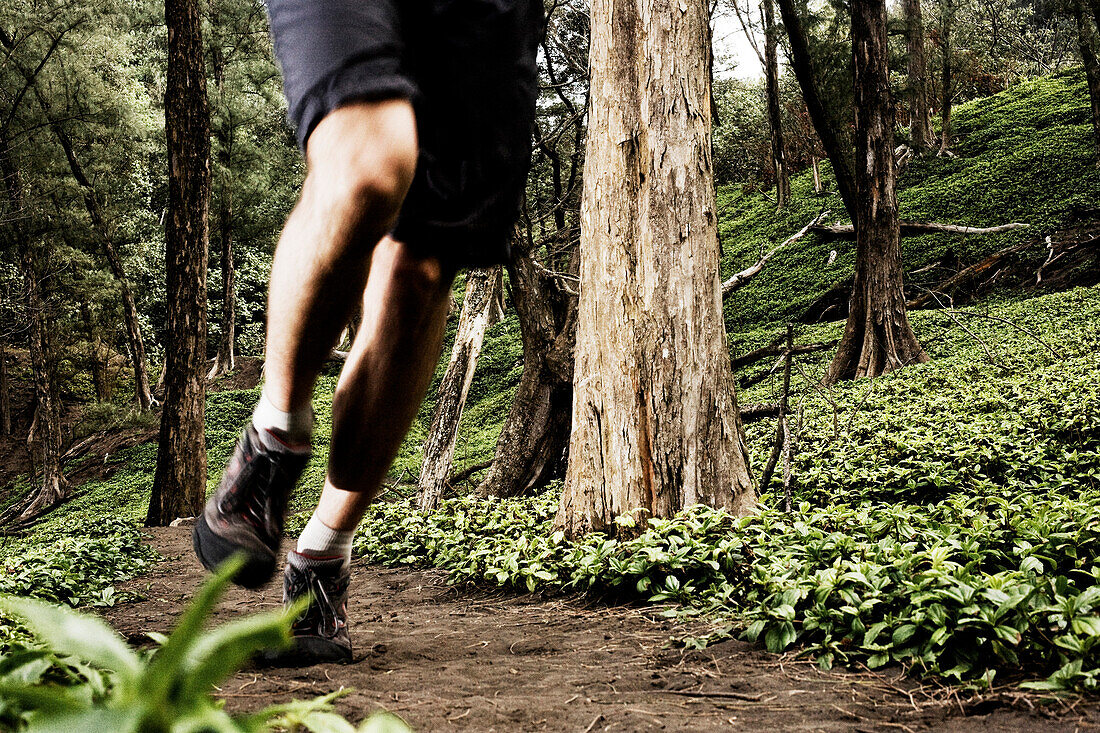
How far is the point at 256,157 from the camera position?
20.2 meters

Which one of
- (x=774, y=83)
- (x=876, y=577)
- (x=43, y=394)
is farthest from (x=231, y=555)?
(x=774, y=83)

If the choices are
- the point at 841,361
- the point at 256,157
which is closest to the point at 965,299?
the point at 841,361

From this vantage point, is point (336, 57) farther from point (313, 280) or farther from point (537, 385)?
point (537, 385)

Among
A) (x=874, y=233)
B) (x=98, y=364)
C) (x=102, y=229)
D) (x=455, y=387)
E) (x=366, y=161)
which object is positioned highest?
(x=102, y=229)

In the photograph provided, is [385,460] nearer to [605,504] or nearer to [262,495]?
[262,495]

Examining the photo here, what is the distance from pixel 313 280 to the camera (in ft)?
4.21

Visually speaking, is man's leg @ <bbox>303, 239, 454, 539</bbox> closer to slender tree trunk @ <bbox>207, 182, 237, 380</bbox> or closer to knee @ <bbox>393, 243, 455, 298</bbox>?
knee @ <bbox>393, 243, 455, 298</bbox>

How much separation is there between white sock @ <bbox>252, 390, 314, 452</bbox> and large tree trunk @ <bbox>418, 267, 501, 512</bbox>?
4.61 meters

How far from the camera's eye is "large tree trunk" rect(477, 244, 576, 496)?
250 inches

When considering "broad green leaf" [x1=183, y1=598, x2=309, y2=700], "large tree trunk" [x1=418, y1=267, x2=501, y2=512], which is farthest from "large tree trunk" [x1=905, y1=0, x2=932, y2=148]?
"broad green leaf" [x1=183, y1=598, x2=309, y2=700]

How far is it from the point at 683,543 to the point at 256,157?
2031 cm

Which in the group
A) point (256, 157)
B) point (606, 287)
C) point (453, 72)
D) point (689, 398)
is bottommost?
point (689, 398)

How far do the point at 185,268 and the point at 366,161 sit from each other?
346 inches

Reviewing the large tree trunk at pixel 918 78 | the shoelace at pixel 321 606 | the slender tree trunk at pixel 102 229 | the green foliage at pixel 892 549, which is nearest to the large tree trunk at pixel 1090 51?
the large tree trunk at pixel 918 78
